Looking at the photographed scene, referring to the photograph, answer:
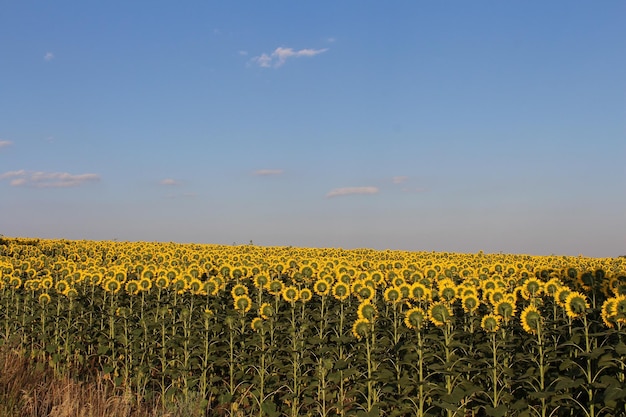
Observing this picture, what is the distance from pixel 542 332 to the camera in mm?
8227

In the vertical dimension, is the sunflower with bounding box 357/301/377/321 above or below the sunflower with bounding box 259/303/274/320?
above

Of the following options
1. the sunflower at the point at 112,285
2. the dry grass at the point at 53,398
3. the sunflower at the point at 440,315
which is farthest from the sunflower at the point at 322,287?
the sunflower at the point at 112,285

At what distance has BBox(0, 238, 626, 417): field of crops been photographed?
304 inches

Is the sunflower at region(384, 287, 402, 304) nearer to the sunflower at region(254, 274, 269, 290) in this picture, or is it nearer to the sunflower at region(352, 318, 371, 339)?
the sunflower at region(352, 318, 371, 339)

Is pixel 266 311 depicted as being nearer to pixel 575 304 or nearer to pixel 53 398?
pixel 53 398

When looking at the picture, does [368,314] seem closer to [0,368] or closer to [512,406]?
[512,406]

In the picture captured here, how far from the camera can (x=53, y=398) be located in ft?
31.6

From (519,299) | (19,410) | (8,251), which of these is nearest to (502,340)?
(519,299)

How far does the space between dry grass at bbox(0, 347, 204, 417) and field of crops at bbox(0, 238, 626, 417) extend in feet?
1.52

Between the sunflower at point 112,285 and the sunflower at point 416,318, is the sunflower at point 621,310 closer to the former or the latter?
the sunflower at point 416,318

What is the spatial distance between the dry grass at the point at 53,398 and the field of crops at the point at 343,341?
462 millimetres

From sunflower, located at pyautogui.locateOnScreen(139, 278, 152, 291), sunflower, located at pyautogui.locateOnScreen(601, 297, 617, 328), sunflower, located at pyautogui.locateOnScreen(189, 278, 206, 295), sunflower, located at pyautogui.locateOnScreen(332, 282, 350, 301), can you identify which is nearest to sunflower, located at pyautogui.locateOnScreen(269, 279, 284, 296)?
sunflower, located at pyautogui.locateOnScreen(332, 282, 350, 301)

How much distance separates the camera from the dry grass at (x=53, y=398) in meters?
8.17

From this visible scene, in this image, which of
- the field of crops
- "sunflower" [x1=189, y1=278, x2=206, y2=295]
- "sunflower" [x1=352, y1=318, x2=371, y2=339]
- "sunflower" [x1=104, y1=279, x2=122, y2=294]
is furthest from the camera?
"sunflower" [x1=104, y1=279, x2=122, y2=294]
